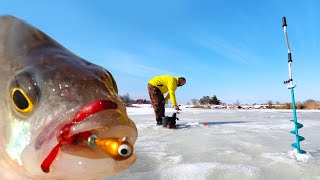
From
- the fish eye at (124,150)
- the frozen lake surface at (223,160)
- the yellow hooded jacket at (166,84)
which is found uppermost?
the yellow hooded jacket at (166,84)

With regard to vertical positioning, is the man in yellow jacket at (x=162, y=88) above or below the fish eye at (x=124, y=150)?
above

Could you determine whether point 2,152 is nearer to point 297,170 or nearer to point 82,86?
point 82,86

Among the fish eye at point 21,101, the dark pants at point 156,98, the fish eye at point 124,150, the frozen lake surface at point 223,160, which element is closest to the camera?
the fish eye at point 124,150

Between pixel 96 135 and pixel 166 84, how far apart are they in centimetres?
617

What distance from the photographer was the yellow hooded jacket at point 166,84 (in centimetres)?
692

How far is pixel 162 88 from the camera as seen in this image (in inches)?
281

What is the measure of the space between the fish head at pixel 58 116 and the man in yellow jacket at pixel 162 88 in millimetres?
5617

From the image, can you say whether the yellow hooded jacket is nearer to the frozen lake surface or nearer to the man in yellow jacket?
the man in yellow jacket

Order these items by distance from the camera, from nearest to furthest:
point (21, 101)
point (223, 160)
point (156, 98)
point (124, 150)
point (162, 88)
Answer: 1. point (124, 150)
2. point (21, 101)
3. point (223, 160)
4. point (156, 98)
5. point (162, 88)

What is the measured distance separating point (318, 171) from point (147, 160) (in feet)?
4.33

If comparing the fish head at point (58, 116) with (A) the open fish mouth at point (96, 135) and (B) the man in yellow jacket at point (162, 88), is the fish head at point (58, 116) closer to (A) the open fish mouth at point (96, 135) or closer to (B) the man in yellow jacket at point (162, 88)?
(A) the open fish mouth at point (96, 135)

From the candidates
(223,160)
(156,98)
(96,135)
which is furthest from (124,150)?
(156,98)

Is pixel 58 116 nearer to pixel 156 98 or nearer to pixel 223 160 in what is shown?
pixel 223 160

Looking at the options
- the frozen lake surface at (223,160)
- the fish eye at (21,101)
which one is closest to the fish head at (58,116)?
the fish eye at (21,101)
